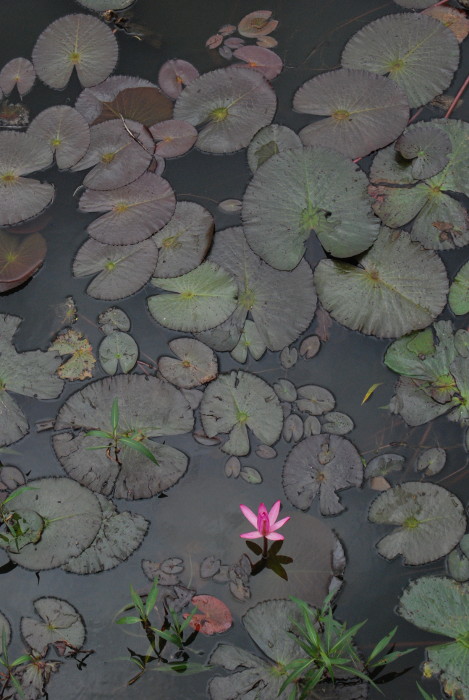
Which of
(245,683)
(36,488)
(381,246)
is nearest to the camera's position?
(245,683)

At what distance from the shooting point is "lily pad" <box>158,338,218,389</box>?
2785 mm

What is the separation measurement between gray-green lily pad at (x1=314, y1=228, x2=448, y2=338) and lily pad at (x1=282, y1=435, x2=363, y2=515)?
1.67 ft

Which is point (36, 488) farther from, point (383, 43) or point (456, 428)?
point (383, 43)

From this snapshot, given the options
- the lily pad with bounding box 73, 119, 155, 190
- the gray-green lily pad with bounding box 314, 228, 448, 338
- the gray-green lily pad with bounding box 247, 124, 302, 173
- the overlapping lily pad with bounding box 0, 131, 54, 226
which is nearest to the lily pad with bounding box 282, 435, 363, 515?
the gray-green lily pad with bounding box 314, 228, 448, 338

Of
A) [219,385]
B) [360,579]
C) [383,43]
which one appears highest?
[383,43]

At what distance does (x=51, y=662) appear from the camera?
7.91 feet

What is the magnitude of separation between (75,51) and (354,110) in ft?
4.84

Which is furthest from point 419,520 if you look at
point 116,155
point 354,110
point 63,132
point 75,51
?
point 75,51

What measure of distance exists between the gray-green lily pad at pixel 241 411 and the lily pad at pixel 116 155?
3.64ft

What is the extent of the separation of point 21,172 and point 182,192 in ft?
2.55

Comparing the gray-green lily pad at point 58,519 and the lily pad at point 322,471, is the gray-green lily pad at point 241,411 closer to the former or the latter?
the lily pad at point 322,471

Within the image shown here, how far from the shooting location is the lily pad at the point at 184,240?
2963mm

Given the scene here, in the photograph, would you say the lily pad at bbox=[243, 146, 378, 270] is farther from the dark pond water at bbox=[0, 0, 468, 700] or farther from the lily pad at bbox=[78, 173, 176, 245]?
the lily pad at bbox=[78, 173, 176, 245]

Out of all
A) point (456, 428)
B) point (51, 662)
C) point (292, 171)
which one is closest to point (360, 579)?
point (456, 428)
